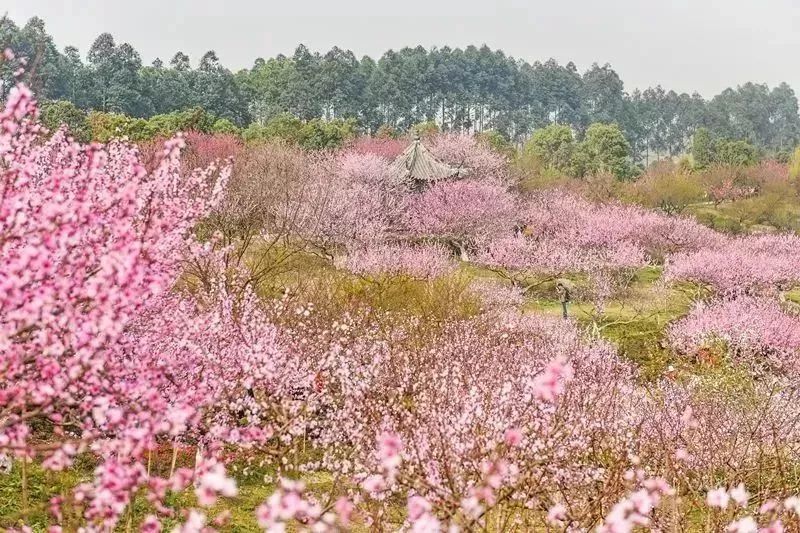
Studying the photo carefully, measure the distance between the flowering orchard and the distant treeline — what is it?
2191 centimetres

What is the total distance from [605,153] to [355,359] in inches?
1827

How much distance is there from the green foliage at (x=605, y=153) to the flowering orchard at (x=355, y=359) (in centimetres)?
1359

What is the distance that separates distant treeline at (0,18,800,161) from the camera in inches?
2566

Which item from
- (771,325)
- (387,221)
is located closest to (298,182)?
(387,221)

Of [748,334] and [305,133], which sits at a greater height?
[305,133]

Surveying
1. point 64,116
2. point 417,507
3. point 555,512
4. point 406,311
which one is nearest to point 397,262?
point 406,311

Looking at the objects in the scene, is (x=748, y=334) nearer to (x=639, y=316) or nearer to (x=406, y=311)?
(x=639, y=316)

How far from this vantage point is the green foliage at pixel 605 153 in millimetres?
55875

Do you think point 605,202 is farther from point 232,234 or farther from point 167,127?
point 232,234

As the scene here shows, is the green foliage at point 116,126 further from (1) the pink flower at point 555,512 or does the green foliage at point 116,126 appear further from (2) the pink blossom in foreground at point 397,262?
(1) the pink flower at point 555,512

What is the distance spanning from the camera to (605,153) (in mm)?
57031

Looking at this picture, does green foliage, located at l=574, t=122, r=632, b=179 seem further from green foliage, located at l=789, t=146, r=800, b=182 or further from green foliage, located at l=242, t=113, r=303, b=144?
green foliage, located at l=242, t=113, r=303, b=144

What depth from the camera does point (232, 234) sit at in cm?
2028

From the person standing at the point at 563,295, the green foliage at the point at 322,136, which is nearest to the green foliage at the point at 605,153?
the green foliage at the point at 322,136
